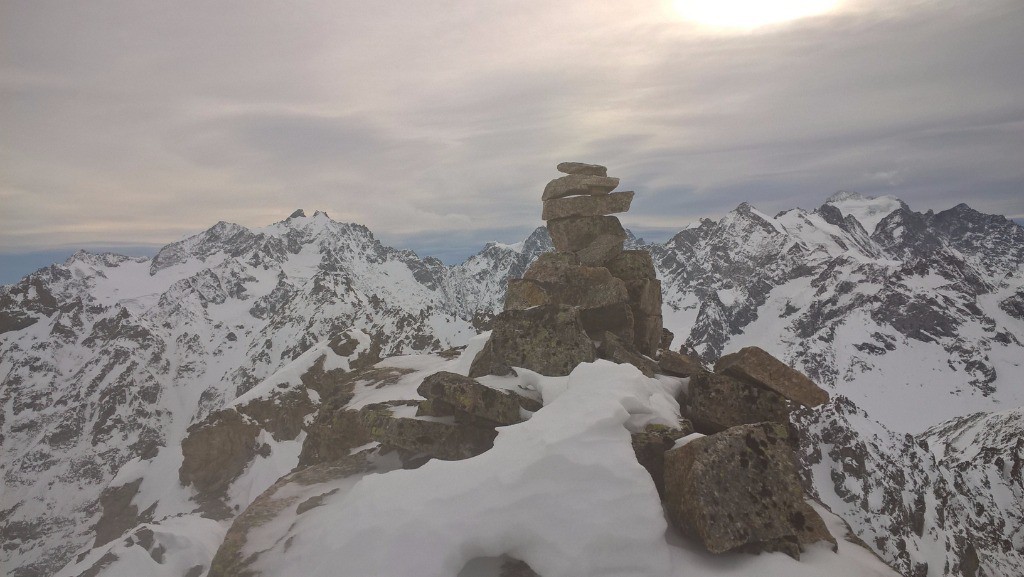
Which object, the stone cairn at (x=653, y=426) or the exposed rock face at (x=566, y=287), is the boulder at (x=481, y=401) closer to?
the stone cairn at (x=653, y=426)

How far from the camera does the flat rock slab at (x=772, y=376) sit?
1357 cm

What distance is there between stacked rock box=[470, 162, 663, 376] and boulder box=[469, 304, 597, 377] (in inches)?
1.3

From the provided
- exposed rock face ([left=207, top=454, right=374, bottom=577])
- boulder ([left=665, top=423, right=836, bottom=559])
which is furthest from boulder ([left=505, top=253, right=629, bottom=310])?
boulder ([left=665, top=423, right=836, bottom=559])

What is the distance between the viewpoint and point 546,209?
29.2 m

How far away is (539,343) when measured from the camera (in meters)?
17.3

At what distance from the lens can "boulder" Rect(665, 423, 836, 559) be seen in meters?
9.18

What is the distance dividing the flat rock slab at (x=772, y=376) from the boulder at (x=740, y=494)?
3.20 metres

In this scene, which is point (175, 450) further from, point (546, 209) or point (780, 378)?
point (780, 378)

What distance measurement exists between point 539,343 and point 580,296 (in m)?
6.23

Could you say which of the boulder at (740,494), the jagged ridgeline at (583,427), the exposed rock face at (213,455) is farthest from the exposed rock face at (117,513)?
the boulder at (740,494)

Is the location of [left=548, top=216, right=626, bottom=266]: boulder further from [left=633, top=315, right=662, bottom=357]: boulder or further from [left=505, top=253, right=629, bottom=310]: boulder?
[left=633, top=315, right=662, bottom=357]: boulder

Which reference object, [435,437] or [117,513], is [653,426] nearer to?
[435,437]

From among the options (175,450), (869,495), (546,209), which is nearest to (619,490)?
(546,209)

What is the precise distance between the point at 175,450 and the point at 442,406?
102 m
